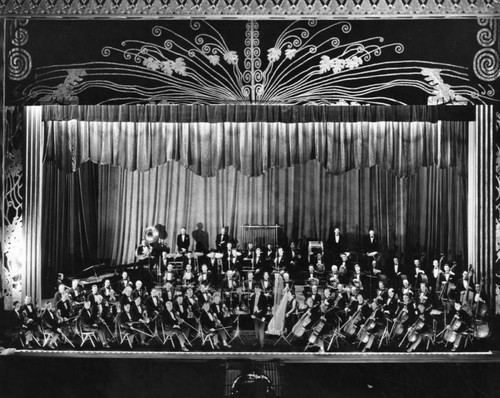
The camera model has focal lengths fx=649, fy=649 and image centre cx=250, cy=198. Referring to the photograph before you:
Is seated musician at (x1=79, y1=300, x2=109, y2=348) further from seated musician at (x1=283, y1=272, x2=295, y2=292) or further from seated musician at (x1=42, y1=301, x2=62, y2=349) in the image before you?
seated musician at (x1=283, y1=272, x2=295, y2=292)

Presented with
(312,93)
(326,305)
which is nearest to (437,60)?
(312,93)

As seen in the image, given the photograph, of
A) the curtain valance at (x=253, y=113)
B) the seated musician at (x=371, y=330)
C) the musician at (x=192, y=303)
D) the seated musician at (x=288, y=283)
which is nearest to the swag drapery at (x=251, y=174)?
the curtain valance at (x=253, y=113)

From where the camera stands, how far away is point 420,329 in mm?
7234

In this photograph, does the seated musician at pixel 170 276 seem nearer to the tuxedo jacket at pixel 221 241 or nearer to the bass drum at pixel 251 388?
the tuxedo jacket at pixel 221 241

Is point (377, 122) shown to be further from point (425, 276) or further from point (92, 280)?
point (92, 280)

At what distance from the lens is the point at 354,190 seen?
307 inches

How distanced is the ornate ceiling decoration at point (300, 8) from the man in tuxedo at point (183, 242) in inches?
99.8

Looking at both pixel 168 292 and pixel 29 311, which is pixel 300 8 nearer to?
pixel 168 292

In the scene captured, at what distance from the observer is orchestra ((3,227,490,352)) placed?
7246mm

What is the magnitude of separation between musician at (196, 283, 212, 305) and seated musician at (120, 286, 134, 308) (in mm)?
765

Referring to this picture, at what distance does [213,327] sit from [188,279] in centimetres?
63

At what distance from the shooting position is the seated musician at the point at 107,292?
7414mm

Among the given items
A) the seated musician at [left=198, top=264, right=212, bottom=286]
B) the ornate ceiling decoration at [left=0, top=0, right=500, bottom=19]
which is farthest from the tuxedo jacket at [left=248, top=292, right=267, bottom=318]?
the ornate ceiling decoration at [left=0, top=0, right=500, bottom=19]

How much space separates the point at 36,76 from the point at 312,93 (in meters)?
3.03
